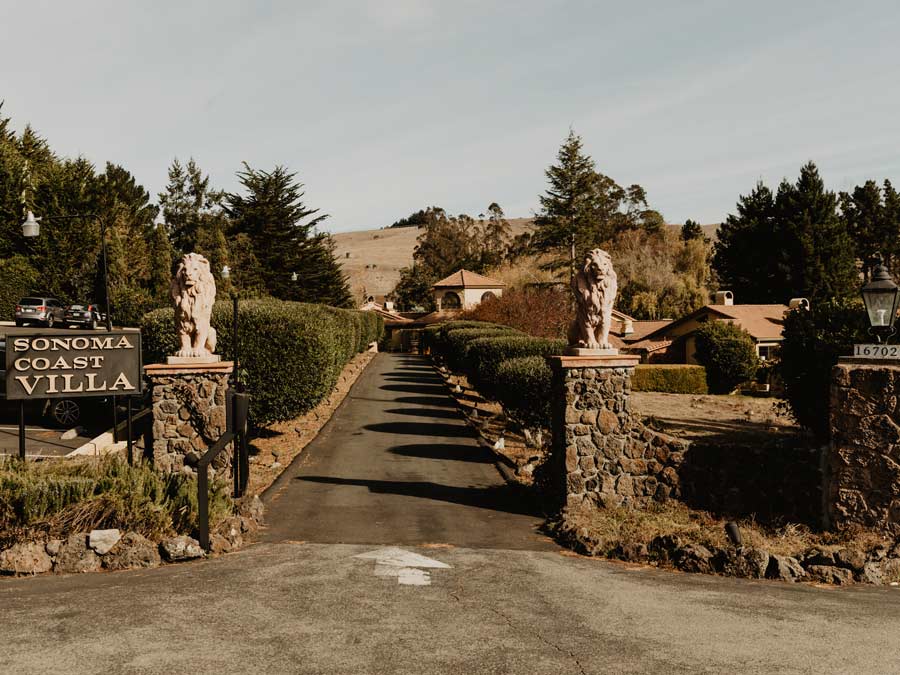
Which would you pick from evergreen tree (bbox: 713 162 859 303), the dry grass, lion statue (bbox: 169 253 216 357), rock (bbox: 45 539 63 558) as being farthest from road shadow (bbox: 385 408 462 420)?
evergreen tree (bbox: 713 162 859 303)

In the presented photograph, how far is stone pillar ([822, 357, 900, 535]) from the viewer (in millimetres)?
9445

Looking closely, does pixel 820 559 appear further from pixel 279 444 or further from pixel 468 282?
pixel 468 282

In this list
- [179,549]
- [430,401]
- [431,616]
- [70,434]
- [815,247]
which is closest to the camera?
[431,616]

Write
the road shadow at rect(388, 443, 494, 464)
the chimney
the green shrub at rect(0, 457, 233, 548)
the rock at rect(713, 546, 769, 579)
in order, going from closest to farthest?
the green shrub at rect(0, 457, 233, 548)
the rock at rect(713, 546, 769, 579)
the road shadow at rect(388, 443, 494, 464)
the chimney

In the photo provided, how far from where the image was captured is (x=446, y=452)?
1762cm

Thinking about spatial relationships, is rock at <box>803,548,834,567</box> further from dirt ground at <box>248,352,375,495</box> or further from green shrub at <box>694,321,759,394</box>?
green shrub at <box>694,321,759,394</box>

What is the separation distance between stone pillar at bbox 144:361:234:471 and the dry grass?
556 cm

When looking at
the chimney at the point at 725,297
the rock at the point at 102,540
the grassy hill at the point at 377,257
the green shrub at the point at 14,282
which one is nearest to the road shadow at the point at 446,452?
the rock at the point at 102,540

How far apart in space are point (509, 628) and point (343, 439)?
1378cm

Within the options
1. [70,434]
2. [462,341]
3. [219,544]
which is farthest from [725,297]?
[219,544]

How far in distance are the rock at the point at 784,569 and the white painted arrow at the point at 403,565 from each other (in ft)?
12.5

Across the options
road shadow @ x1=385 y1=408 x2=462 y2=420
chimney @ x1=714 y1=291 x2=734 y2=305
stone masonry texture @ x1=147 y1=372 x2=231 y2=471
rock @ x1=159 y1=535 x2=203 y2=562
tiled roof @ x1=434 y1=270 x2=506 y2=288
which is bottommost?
road shadow @ x1=385 y1=408 x2=462 y2=420

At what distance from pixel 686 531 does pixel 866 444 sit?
8.53ft

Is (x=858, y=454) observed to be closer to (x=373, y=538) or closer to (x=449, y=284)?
(x=373, y=538)
